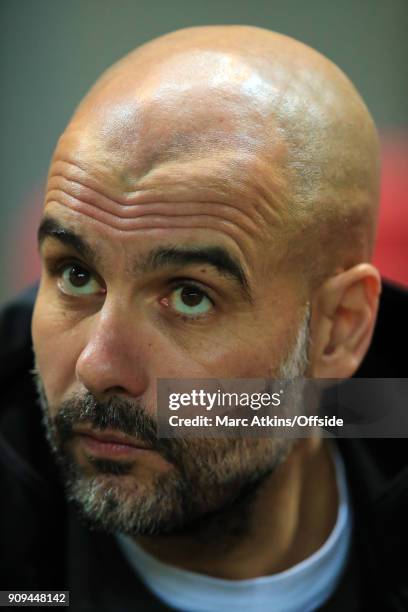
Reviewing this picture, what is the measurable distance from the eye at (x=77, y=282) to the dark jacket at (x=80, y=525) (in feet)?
0.75

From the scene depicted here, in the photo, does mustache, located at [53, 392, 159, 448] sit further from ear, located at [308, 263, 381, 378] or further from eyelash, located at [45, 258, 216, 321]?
ear, located at [308, 263, 381, 378]

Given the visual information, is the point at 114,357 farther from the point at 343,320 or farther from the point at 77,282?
the point at 343,320

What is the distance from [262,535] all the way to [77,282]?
432 mm

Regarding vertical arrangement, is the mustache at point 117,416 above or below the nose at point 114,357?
below

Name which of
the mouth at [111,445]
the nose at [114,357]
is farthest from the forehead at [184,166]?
the mouth at [111,445]

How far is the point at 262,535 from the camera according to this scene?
1.03 meters

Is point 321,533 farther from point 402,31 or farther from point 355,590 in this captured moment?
point 402,31

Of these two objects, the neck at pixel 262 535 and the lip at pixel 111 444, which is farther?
the neck at pixel 262 535

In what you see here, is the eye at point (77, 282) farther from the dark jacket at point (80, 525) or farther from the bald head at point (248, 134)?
the dark jacket at point (80, 525)

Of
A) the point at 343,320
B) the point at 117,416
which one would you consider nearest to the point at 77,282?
the point at 117,416

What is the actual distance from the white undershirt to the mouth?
0.22m

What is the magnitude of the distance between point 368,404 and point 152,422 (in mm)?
299

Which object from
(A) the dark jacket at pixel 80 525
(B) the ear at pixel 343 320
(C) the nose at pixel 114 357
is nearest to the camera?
(C) the nose at pixel 114 357

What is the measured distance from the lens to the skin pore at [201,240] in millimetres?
829
